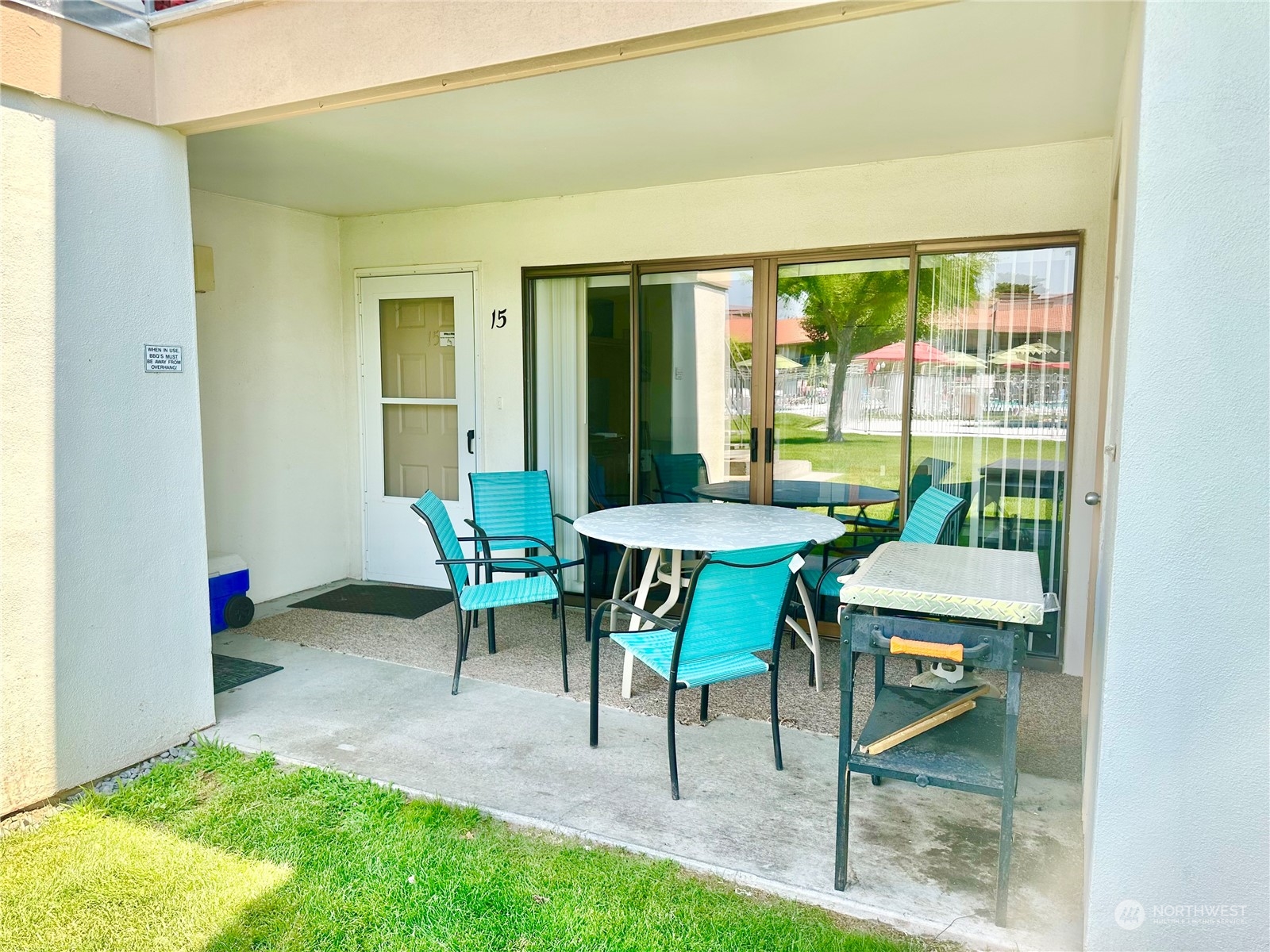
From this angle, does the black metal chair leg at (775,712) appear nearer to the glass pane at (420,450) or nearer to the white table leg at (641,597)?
the white table leg at (641,597)

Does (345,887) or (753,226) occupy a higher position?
(753,226)

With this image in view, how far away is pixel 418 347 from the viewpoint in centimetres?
575

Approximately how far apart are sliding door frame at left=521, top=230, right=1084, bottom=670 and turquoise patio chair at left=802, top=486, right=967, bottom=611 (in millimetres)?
484

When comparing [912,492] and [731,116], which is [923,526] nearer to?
[912,492]

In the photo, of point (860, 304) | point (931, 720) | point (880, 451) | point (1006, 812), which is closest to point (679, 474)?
point (880, 451)

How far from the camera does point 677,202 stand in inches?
189

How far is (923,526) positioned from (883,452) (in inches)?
29.9

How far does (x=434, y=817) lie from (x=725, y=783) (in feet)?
3.29

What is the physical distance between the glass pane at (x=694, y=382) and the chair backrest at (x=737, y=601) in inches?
73.6

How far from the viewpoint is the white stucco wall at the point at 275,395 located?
504 centimetres

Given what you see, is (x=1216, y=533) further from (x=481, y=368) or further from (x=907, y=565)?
(x=481, y=368)

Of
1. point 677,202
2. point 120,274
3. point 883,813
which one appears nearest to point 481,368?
point 677,202

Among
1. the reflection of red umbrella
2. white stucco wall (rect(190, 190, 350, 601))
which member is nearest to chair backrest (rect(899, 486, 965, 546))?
the reflection of red umbrella

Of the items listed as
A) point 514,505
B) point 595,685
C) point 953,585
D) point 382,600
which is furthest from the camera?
point 382,600
